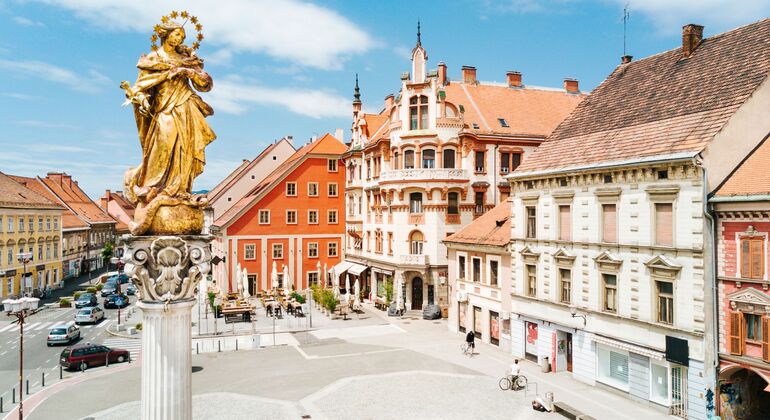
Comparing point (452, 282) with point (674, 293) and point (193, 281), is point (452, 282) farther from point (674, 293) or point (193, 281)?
point (193, 281)

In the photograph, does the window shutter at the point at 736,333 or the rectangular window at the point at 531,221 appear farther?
the rectangular window at the point at 531,221

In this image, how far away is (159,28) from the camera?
7.95m

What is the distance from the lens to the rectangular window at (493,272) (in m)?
33.1

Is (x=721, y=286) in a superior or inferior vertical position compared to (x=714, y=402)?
superior

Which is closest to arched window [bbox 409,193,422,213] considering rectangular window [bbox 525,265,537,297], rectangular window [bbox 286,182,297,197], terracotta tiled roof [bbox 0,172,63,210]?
rectangular window [bbox 525,265,537,297]

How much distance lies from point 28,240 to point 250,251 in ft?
78.2

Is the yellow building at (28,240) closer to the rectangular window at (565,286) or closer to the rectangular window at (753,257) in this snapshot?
the rectangular window at (565,286)

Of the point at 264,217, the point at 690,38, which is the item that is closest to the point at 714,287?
the point at 690,38

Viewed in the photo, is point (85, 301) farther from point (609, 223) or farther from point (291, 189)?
point (609, 223)

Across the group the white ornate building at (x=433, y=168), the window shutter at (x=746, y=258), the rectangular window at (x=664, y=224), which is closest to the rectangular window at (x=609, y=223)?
the rectangular window at (x=664, y=224)

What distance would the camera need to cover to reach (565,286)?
2722 cm

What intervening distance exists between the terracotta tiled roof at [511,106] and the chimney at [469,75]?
0.52 meters

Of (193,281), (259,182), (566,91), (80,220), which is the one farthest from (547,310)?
(80,220)

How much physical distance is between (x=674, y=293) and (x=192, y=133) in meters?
19.5
